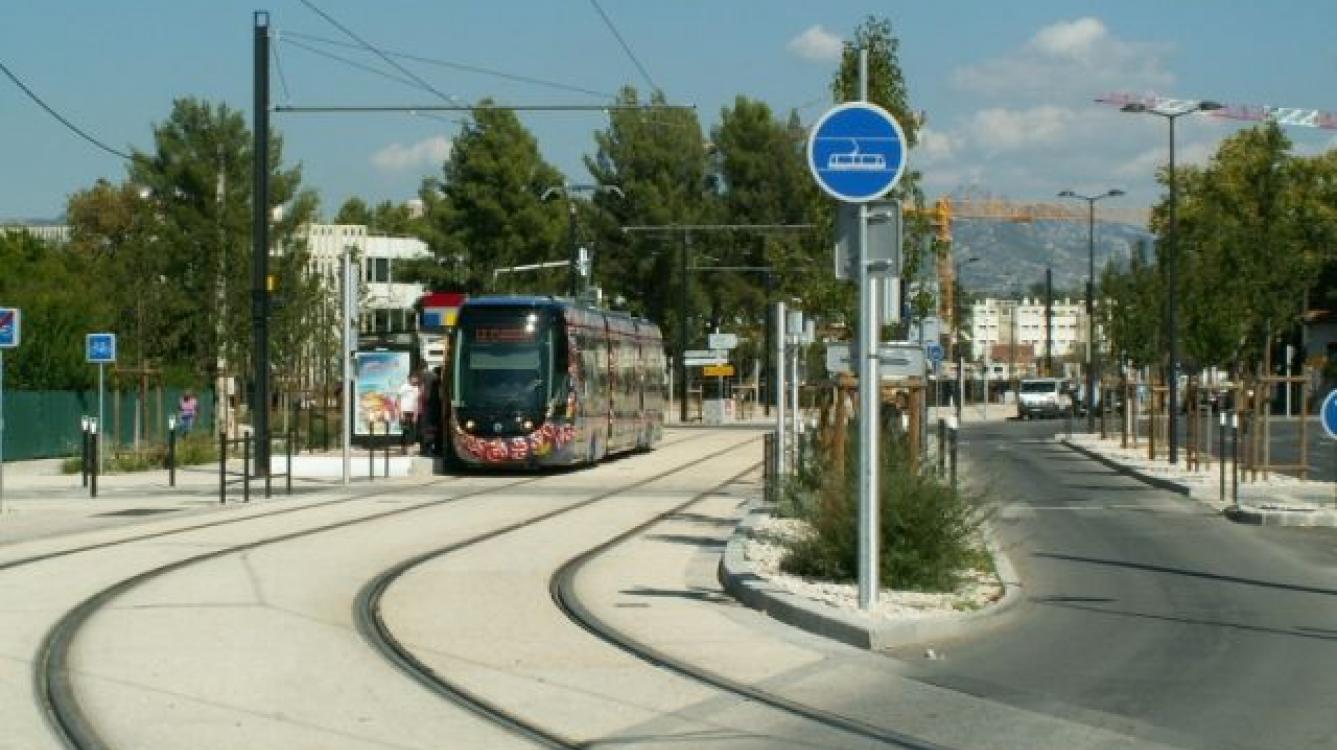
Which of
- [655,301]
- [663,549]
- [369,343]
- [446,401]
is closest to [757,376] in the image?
[655,301]

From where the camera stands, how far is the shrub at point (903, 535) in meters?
15.0

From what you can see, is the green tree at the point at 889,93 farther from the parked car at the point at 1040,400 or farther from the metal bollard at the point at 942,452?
the parked car at the point at 1040,400

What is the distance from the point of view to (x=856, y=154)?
43.9 ft

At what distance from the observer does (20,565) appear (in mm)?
17609

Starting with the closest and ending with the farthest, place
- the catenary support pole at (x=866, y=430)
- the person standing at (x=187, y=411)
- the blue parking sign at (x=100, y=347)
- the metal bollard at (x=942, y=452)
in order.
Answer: the catenary support pole at (x=866, y=430), the metal bollard at (x=942, y=452), the blue parking sign at (x=100, y=347), the person standing at (x=187, y=411)

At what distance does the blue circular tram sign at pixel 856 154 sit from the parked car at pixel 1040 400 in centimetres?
7700

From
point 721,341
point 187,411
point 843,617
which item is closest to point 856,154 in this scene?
point 843,617

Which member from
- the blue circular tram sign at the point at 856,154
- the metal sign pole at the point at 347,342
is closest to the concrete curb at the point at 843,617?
the blue circular tram sign at the point at 856,154

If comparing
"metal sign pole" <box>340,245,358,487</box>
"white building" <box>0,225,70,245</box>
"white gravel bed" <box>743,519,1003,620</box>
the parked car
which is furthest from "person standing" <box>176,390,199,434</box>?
"white building" <box>0,225,70,245</box>

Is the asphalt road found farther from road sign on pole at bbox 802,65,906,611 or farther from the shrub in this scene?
road sign on pole at bbox 802,65,906,611

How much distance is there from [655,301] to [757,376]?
27.8ft

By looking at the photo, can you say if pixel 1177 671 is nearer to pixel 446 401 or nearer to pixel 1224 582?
pixel 1224 582

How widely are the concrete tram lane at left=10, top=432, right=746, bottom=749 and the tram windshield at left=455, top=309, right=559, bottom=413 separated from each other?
48.6ft

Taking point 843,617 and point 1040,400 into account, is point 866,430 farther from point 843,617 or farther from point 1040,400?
point 1040,400
